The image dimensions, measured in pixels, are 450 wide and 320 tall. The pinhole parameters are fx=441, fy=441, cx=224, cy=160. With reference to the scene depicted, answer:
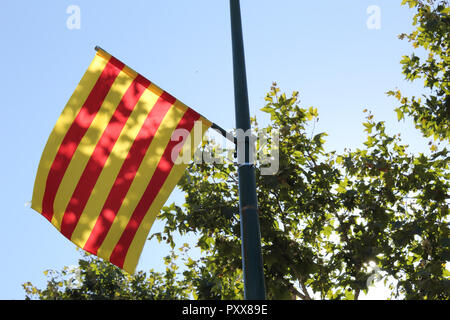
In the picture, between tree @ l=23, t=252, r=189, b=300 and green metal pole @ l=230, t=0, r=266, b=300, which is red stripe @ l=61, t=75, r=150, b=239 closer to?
green metal pole @ l=230, t=0, r=266, b=300

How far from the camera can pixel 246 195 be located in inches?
150

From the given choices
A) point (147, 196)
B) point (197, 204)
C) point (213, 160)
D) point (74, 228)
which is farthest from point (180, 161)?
point (213, 160)

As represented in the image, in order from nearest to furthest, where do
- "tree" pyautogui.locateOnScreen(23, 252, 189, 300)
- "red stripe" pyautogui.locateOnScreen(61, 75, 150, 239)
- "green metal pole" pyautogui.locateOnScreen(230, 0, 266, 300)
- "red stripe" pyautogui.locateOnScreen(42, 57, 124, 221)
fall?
"green metal pole" pyautogui.locateOnScreen(230, 0, 266, 300)
"red stripe" pyautogui.locateOnScreen(61, 75, 150, 239)
"red stripe" pyautogui.locateOnScreen(42, 57, 124, 221)
"tree" pyautogui.locateOnScreen(23, 252, 189, 300)

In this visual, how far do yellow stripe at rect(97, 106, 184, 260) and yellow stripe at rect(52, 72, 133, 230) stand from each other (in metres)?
0.59

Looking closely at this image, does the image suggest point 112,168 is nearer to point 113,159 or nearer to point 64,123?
point 113,159

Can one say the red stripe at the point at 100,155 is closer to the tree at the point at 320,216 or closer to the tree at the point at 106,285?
the tree at the point at 320,216

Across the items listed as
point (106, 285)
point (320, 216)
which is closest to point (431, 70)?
point (320, 216)

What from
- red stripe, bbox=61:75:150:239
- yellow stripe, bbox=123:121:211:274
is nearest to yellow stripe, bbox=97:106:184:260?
yellow stripe, bbox=123:121:211:274

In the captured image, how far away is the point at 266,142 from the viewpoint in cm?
760

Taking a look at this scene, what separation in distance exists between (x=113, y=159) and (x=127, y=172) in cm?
22

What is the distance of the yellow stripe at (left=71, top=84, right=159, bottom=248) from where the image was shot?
15.2ft

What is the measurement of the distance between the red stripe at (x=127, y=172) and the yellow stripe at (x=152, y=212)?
32cm
